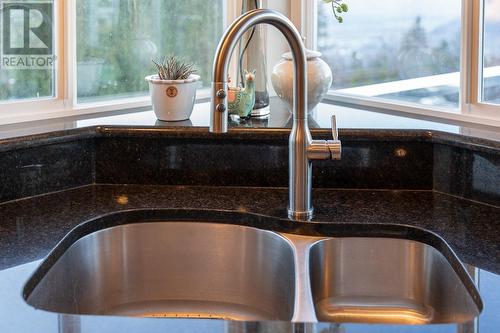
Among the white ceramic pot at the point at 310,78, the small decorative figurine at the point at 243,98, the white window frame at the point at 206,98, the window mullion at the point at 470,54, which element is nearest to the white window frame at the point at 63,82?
the white window frame at the point at 206,98

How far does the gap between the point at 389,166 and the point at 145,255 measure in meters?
0.64

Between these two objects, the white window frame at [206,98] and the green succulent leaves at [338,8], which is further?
the green succulent leaves at [338,8]

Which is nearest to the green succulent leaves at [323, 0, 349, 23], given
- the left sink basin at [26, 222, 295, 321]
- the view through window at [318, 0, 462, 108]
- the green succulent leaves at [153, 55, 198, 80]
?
the view through window at [318, 0, 462, 108]

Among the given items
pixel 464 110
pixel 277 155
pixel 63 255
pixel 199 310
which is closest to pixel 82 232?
pixel 63 255

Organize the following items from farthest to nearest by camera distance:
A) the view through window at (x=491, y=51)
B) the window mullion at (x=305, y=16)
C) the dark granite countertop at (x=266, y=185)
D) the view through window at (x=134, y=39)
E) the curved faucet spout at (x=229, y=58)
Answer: the window mullion at (x=305, y=16)
the view through window at (x=134, y=39)
the view through window at (x=491, y=51)
the dark granite countertop at (x=266, y=185)
the curved faucet spout at (x=229, y=58)

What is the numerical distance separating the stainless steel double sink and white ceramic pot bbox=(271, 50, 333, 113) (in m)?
0.49

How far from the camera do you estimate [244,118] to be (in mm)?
1903

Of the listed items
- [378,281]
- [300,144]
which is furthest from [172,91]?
[378,281]

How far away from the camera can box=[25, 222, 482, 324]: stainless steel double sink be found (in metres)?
1.38

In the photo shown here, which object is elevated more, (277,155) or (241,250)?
(277,155)

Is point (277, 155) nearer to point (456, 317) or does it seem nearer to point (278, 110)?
point (278, 110)

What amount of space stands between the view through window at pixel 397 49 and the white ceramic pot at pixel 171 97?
1.86 feet

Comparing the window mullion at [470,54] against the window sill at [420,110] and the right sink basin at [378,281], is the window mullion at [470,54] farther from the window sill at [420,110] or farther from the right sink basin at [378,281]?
the right sink basin at [378,281]

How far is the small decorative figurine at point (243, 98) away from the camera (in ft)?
6.17
